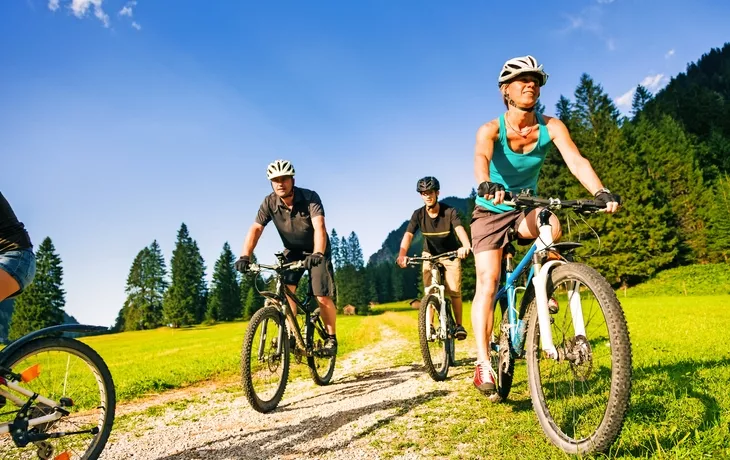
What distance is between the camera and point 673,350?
6.95 m

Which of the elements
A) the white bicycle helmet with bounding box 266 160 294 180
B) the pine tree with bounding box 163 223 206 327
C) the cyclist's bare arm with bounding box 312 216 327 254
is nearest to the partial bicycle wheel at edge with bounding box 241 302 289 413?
the cyclist's bare arm with bounding box 312 216 327 254

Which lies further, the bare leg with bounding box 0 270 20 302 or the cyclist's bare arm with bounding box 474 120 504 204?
the cyclist's bare arm with bounding box 474 120 504 204

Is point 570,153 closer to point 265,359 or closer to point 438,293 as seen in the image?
point 438,293

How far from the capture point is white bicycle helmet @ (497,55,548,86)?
12.1 ft

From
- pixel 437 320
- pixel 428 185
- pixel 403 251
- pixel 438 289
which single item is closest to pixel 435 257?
pixel 438 289

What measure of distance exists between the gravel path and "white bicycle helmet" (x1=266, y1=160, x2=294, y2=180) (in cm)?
297

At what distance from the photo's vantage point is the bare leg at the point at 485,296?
3959 mm

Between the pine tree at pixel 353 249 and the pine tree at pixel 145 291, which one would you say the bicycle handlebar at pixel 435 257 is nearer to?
the pine tree at pixel 145 291

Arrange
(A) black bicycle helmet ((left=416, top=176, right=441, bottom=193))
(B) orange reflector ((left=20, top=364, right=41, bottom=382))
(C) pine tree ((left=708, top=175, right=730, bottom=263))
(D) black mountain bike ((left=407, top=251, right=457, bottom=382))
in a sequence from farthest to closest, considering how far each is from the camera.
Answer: (C) pine tree ((left=708, top=175, right=730, bottom=263)), (A) black bicycle helmet ((left=416, top=176, right=441, bottom=193)), (D) black mountain bike ((left=407, top=251, right=457, bottom=382)), (B) orange reflector ((left=20, top=364, right=41, bottom=382))

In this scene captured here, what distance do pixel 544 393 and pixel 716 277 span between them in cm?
4815

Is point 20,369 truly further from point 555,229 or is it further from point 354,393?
point 555,229

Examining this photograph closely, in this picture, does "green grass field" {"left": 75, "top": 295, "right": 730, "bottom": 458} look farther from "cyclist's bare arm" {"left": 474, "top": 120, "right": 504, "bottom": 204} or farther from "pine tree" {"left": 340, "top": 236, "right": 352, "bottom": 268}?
"pine tree" {"left": 340, "top": 236, "right": 352, "bottom": 268}

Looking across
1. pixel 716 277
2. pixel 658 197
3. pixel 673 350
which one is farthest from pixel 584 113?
pixel 673 350

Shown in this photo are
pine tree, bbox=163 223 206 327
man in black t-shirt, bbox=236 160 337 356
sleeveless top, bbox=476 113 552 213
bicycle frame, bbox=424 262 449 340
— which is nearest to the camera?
sleeveless top, bbox=476 113 552 213
